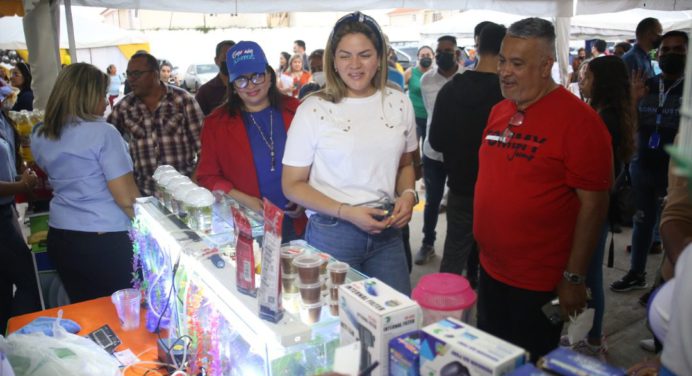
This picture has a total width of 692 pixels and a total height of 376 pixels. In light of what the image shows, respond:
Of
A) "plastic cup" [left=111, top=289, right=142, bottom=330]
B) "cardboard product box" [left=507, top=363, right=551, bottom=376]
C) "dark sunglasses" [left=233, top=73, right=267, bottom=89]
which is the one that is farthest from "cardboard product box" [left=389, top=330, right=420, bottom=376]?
"dark sunglasses" [left=233, top=73, right=267, bottom=89]

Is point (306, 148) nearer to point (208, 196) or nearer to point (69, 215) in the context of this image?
point (208, 196)

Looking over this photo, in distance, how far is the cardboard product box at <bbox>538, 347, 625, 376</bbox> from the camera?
805mm

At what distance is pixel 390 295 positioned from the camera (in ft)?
3.50

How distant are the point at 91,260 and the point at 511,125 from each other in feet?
7.22

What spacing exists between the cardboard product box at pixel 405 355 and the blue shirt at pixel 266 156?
66.3 inches

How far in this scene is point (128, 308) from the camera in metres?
2.12

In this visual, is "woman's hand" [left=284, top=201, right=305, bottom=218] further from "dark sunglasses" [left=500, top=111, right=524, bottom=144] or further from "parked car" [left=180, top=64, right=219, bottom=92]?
"parked car" [left=180, top=64, right=219, bottom=92]

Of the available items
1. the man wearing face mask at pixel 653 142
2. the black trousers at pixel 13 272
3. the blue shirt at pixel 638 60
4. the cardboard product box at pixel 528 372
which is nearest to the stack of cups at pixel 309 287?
the cardboard product box at pixel 528 372

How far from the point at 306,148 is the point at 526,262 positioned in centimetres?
96

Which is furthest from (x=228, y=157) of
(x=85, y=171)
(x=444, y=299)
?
(x=444, y=299)

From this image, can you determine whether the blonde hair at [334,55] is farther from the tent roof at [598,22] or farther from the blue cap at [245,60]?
the tent roof at [598,22]

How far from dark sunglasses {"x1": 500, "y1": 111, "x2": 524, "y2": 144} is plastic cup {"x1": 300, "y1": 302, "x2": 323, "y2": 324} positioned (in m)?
1.14

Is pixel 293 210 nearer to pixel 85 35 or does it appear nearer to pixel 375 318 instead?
pixel 375 318

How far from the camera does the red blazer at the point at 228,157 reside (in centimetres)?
259
